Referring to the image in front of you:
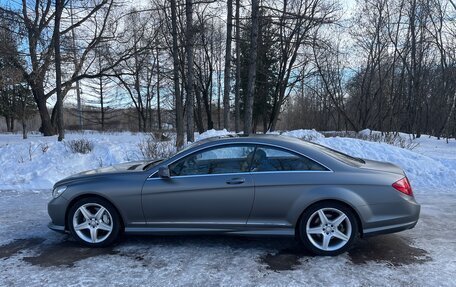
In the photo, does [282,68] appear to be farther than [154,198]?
Yes

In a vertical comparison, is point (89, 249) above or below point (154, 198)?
below

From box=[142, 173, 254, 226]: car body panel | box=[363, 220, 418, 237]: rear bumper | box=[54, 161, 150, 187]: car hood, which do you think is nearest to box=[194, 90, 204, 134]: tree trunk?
box=[54, 161, 150, 187]: car hood

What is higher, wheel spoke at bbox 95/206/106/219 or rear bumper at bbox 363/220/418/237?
wheel spoke at bbox 95/206/106/219

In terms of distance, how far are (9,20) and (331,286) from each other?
20049 millimetres

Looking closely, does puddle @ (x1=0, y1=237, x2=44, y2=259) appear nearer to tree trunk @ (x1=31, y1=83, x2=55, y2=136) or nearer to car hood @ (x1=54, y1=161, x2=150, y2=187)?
car hood @ (x1=54, y1=161, x2=150, y2=187)

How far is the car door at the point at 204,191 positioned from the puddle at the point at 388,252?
58.0 inches

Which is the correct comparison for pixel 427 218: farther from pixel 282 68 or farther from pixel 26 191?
pixel 282 68

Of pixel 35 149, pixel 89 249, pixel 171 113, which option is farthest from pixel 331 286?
pixel 171 113

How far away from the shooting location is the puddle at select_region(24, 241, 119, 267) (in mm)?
4516

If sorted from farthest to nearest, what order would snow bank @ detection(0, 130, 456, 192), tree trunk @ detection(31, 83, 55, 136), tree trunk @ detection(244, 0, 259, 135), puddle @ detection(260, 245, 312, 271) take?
1. tree trunk @ detection(31, 83, 55, 136)
2. tree trunk @ detection(244, 0, 259, 135)
3. snow bank @ detection(0, 130, 456, 192)
4. puddle @ detection(260, 245, 312, 271)

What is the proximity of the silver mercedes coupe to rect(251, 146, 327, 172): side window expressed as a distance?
0.01 meters

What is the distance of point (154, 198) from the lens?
16.0 feet

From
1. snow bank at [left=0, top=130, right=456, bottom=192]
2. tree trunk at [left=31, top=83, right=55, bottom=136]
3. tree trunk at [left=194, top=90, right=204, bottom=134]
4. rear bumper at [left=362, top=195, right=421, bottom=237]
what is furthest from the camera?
tree trunk at [left=194, top=90, right=204, bottom=134]

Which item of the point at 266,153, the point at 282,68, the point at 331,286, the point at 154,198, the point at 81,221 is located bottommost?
the point at 331,286
